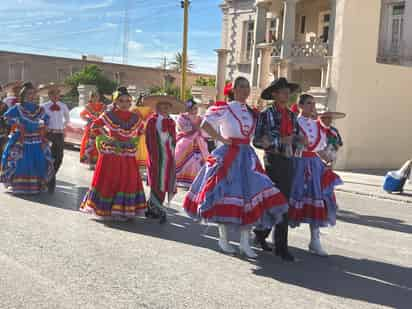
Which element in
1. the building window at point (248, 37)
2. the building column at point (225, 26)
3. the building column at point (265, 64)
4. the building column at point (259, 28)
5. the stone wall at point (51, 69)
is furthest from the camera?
the stone wall at point (51, 69)

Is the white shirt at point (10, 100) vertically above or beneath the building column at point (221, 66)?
beneath

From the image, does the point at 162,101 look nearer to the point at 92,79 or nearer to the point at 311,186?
the point at 311,186

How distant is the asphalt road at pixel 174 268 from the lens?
197 inches

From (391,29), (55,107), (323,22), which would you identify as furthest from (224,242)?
(323,22)

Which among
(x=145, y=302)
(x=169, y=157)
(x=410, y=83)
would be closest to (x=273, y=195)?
(x=145, y=302)

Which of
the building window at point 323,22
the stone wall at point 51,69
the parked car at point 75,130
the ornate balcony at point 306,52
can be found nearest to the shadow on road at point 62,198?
the parked car at point 75,130

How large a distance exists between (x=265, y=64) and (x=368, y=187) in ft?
49.7

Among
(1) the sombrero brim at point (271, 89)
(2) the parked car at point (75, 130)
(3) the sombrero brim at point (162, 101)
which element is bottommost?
(2) the parked car at point (75, 130)

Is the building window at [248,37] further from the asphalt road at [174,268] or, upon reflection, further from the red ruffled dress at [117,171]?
the red ruffled dress at [117,171]

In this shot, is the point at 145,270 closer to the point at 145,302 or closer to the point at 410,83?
the point at 145,302

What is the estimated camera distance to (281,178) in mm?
6523

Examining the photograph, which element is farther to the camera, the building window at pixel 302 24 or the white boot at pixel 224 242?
the building window at pixel 302 24

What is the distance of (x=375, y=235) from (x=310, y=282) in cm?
300

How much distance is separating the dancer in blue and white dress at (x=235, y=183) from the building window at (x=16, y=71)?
4270 cm
